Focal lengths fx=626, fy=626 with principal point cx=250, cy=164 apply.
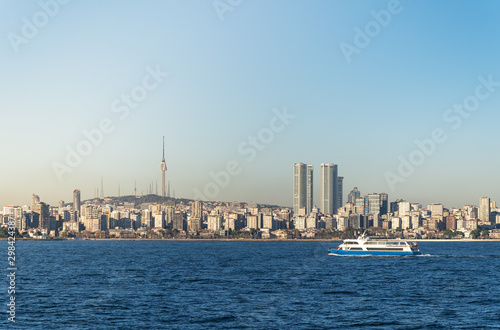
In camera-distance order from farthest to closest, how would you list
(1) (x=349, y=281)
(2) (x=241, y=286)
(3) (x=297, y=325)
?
(1) (x=349, y=281), (2) (x=241, y=286), (3) (x=297, y=325)

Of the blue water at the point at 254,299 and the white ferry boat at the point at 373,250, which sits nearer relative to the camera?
the blue water at the point at 254,299

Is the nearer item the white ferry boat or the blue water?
the blue water

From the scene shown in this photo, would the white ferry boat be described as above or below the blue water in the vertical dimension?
below

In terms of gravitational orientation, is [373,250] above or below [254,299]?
below

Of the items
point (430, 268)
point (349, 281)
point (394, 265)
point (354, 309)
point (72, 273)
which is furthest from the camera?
point (394, 265)

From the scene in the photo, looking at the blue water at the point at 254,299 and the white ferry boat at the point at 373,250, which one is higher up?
the blue water at the point at 254,299

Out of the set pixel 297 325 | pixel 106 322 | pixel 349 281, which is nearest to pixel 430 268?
pixel 349 281

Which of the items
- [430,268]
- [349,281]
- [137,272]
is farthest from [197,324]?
[430,268]

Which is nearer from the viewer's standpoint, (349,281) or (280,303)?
(280,303)

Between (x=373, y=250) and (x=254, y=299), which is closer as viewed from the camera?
(x=254, y=299)

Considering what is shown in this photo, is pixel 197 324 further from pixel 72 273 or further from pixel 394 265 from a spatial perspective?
pixel 394 265
